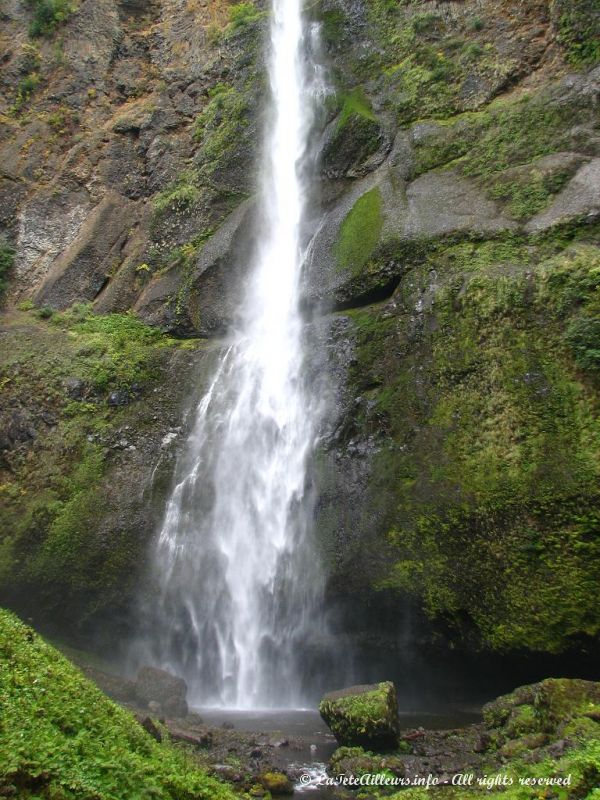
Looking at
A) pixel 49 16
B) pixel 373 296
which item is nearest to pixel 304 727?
pixel 373 296

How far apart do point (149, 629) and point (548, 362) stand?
28.3 ft

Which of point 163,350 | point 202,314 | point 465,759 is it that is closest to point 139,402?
point 163,350

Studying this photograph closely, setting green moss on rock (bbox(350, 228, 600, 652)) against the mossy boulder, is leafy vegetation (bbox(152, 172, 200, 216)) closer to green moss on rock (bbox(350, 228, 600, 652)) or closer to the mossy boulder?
green moss on rock (bbox(350, 228, 600, 652))

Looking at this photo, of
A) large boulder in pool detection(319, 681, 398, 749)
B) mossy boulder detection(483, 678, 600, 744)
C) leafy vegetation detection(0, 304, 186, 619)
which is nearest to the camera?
mossy boulder detection(483, 678, 600, 744)

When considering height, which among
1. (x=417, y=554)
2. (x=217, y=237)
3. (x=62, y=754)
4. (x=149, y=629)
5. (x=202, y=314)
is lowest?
(x=62, y=754)

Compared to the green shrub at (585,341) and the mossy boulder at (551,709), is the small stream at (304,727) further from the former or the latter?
the green shrub at (585,341)

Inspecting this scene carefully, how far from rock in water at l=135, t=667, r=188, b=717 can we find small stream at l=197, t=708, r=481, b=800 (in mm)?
471

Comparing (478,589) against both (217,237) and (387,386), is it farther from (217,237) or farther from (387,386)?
(217,237)

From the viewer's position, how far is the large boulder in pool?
7336mm

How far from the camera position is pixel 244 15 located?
67.4 ft

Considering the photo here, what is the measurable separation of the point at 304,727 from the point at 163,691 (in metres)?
2.36

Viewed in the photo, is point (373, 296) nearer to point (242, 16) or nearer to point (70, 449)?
point (70, 449)

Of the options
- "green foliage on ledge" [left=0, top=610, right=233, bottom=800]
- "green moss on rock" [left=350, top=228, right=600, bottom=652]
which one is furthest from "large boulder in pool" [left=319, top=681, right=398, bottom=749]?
"green foliage on ledge" [left=0, top=610, right=233, bottom=800]

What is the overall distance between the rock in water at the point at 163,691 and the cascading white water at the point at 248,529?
117cm
